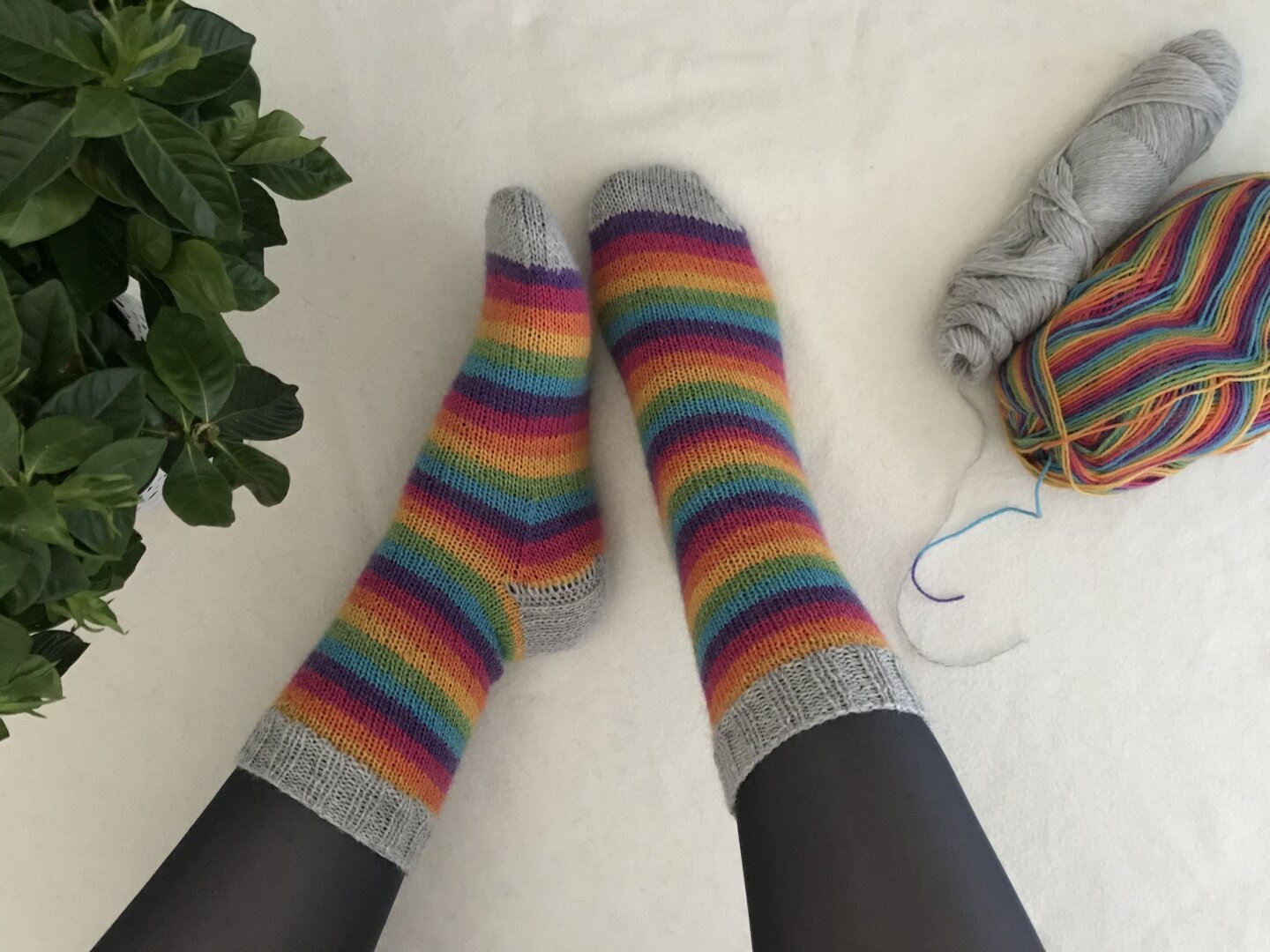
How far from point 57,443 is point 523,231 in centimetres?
47

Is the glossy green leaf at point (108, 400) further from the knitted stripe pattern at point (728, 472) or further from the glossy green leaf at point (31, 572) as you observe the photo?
the knitted stripe pattern at point (728, 472)

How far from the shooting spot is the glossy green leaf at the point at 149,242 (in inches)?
18.1

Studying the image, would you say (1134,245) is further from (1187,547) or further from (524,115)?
(524,115)

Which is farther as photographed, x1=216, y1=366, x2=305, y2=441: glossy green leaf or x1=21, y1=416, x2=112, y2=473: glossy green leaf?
x1=216, y1=366, x2=305, y2=441: glossy green leaf

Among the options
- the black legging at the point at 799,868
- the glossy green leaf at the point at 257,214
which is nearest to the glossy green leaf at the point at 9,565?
the glossy green leaf at the point at 257,214

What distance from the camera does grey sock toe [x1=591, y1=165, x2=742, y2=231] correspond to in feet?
2.83

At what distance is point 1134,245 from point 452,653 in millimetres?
655

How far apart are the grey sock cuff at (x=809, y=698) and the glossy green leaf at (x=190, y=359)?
37 centimetres

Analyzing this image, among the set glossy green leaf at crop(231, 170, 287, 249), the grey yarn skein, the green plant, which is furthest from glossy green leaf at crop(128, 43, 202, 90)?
the grey yarn skein

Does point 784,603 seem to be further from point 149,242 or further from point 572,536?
point 149,242

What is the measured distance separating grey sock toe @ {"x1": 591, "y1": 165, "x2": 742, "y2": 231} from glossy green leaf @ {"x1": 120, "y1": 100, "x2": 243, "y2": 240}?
1.58ft

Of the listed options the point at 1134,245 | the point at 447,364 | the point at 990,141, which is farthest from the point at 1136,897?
the point at 447,364

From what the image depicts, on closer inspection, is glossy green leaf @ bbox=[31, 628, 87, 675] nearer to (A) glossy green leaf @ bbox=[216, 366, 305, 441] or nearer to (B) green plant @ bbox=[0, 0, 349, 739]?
(B) green plant @ bbox=[0, 0, 349, 739]

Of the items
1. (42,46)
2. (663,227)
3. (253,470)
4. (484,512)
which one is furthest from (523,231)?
(42,46)
